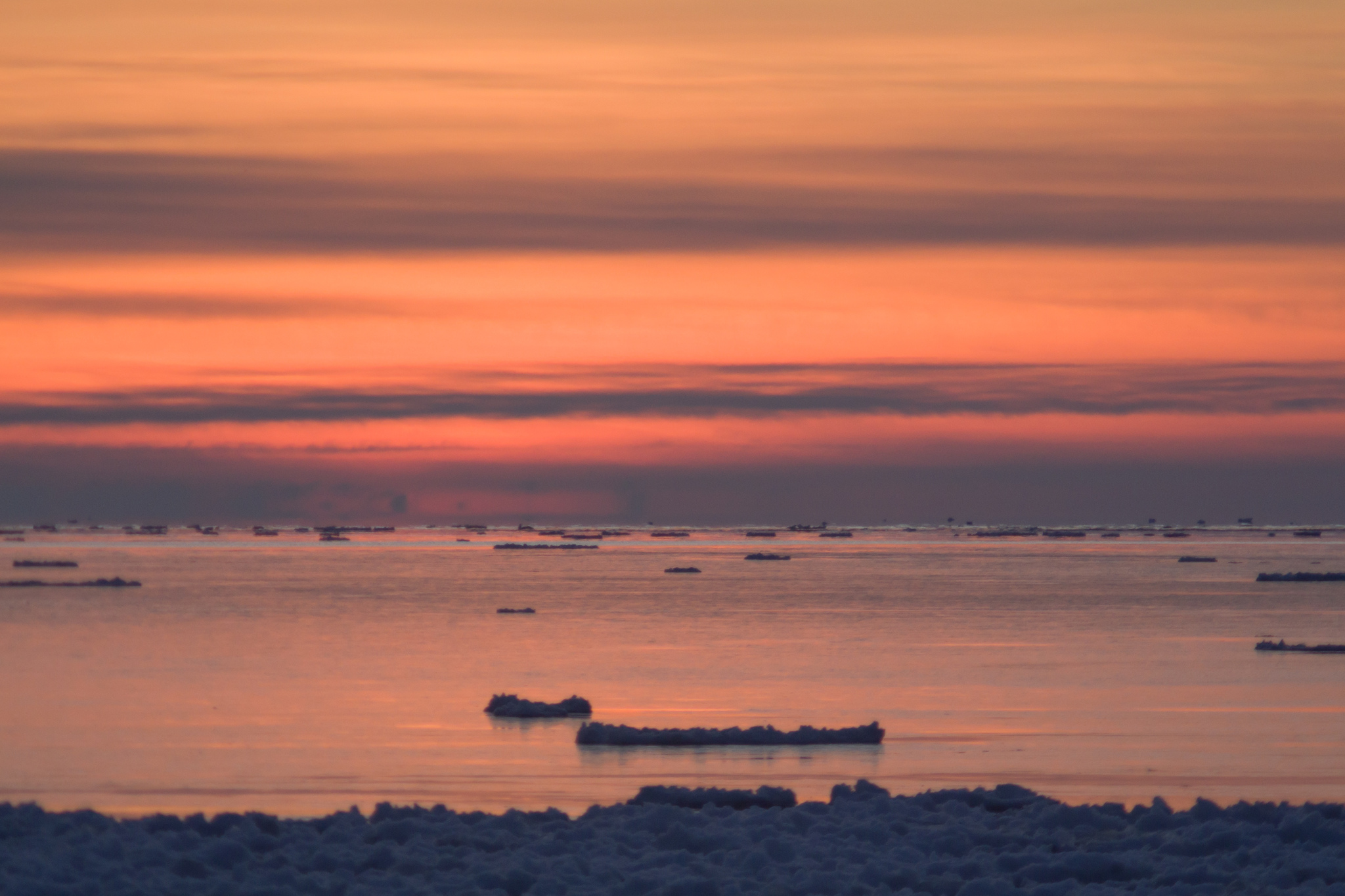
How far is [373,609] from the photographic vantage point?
54219 mm

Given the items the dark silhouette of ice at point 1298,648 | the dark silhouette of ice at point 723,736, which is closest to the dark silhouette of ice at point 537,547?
the dark silhouette of ice at point 1298,648

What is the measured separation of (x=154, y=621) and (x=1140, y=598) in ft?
126

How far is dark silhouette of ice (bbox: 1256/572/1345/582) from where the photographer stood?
75.4m

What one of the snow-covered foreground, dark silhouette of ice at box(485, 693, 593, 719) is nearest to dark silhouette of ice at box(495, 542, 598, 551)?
dark silhouette of ice at box(485, 693, 593, 719)

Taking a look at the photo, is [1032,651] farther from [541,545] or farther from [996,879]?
[541,545]

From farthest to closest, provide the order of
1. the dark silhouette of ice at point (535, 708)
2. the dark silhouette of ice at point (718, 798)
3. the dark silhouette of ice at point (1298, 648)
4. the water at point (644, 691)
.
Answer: the dark silhouette of ice at point (1298, 648) < the dark silhouette of ice at point (535, 708) < the water at point (644, 691) < the dark silhouette of ice at point (718, 798)

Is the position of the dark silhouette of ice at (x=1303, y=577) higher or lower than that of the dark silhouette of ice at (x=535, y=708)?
higher

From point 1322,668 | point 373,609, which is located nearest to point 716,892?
point 1322,668

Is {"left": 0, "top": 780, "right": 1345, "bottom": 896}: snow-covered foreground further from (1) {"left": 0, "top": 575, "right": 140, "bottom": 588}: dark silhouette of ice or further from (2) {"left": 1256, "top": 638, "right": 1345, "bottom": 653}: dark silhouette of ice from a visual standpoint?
(1) {"left": 0, "top": 575, "right": 140, "bottom": 588}: dark silhouette of ice

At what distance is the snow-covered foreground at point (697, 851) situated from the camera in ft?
36.5

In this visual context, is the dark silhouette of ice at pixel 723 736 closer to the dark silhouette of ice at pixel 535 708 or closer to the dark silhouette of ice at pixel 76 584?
the dark silhouette of ice at pixel 535 708

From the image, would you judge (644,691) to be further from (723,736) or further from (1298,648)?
(1298,648)

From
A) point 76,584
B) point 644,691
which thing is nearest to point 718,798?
point 644,691

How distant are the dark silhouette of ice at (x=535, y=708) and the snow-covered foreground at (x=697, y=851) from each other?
33.6ft
